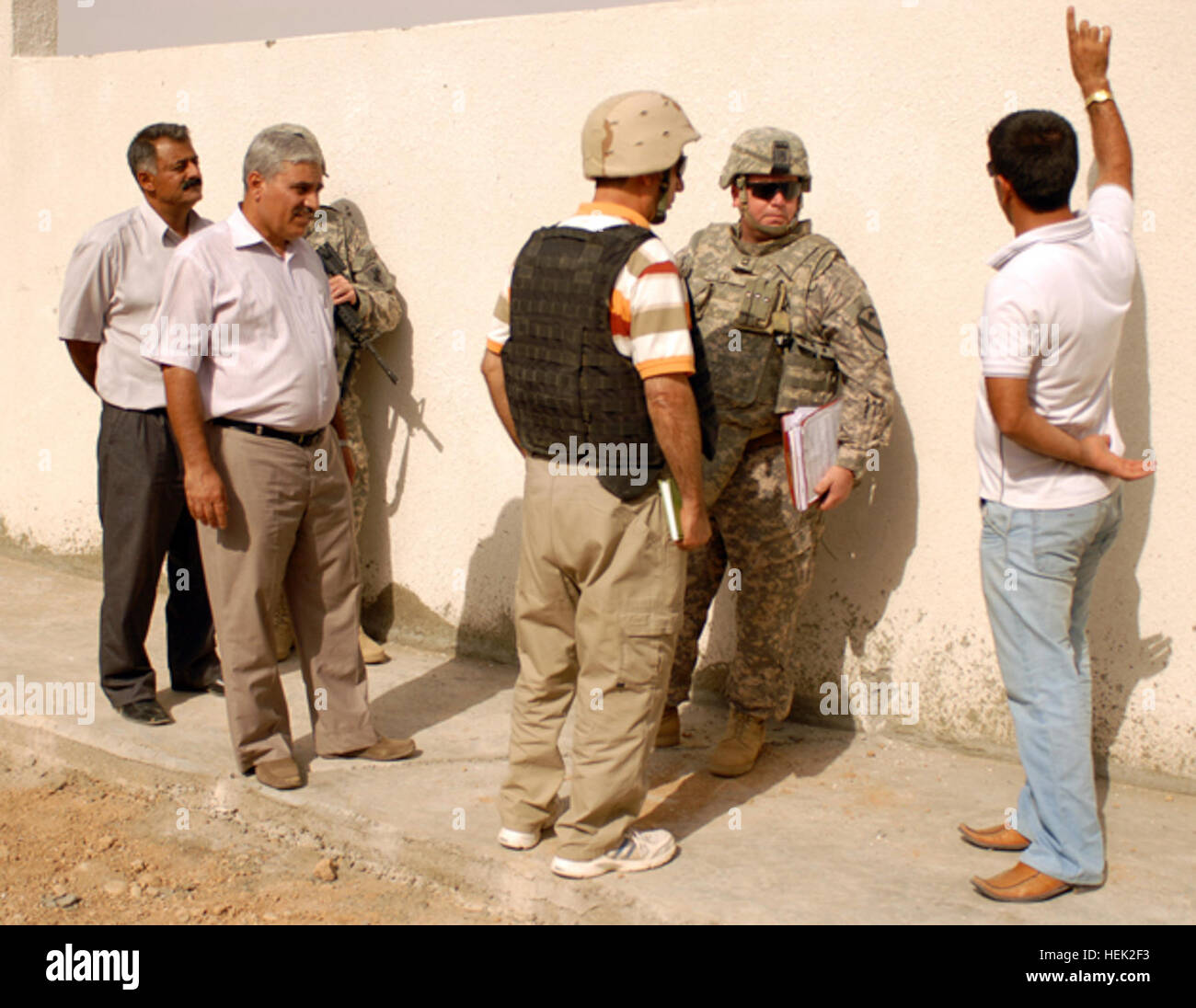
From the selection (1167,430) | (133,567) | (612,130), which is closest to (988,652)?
(1167,430)

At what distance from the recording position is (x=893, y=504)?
168 inches

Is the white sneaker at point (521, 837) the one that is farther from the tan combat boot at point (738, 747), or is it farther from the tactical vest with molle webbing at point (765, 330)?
the tactical vest with molle webbing at point (765, 330)

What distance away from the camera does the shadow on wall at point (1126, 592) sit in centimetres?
381

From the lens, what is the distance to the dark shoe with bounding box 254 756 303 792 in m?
3.85

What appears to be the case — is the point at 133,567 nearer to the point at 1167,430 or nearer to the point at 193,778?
the point at 193,778

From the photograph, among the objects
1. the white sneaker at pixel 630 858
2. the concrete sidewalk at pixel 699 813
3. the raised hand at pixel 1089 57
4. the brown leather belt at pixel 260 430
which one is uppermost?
the raised hand at pixel 1089 57

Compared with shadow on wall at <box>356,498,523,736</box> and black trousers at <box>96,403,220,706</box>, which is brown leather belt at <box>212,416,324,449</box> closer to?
black trousers at <box>96,403,220,706</box>

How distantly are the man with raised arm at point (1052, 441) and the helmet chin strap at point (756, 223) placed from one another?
0.80 m

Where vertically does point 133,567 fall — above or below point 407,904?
above

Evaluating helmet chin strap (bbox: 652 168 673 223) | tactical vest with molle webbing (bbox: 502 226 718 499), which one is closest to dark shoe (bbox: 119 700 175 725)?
tactical vest with molle webbing (bbox: 502 226 718 499)

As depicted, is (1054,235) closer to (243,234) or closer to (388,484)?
(243,234)

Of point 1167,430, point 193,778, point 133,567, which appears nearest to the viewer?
point 1167,430

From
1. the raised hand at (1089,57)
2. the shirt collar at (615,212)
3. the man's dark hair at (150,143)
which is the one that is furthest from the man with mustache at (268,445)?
the raised hand at (1089,57)
